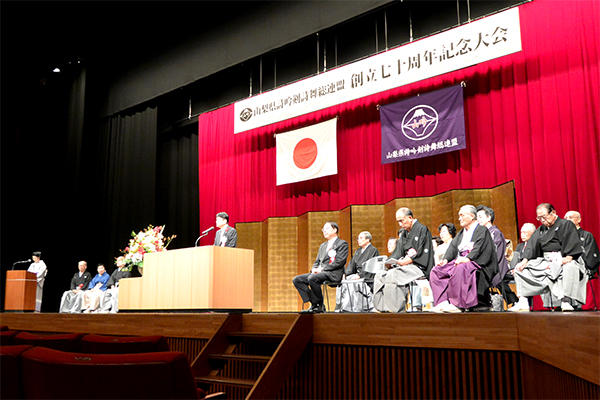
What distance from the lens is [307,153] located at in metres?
8.19

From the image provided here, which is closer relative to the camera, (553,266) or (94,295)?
(553,266)

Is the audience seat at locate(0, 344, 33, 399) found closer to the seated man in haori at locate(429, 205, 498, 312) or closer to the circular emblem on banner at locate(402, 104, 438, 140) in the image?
the seated man in haori at locate(429, 205, 498, 312)

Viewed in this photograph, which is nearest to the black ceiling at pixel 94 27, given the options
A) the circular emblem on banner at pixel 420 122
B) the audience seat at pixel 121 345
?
the circular emblem on banner at pixel 420 122

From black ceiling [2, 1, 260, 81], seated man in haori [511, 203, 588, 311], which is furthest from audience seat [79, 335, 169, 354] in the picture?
black ceiling [2, 1, 260, 81]

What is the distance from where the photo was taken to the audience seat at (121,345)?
6.73 ft

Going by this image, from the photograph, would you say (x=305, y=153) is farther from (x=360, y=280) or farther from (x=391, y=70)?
(x=360, y=280)

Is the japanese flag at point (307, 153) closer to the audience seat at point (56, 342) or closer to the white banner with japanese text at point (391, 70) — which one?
the white banner with japanese text at point (391, 70)

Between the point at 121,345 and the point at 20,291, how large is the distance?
705 centimetres

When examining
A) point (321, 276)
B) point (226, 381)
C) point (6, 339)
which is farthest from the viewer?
point (321, 276)

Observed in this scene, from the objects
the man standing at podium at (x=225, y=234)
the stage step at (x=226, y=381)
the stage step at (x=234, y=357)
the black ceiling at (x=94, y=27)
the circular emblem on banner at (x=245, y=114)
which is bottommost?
the stage step at (x=226, y=381)

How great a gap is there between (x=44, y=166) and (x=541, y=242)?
1000 cm

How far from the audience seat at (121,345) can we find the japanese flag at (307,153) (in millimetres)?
5809

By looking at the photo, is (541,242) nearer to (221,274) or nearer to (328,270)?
(328,270)

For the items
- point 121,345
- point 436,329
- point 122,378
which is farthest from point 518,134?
point 122,378
